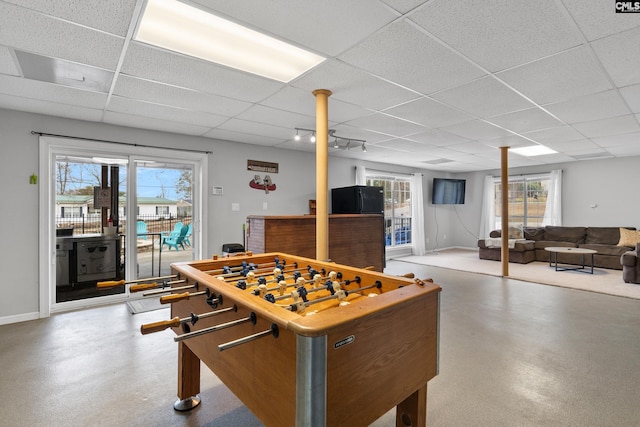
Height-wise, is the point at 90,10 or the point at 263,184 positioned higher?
the point at 90,10

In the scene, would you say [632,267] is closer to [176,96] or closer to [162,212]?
[176,96]

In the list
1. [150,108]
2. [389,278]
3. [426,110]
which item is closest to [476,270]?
[426,110]

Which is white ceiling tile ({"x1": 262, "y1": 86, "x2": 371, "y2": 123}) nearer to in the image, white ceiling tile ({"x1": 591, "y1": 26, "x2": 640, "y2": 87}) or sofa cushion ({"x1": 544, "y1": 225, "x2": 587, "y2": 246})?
white ceiling tile ({"x1": 591, "y1": 26, "x2": 640, "y2": 87})

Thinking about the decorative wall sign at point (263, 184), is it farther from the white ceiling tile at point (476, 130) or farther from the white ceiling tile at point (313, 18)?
the white ceiling tile at point (313, 18)

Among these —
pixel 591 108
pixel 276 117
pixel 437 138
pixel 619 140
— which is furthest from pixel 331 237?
pixel 619 140

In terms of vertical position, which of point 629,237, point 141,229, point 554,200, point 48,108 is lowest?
point 629,237

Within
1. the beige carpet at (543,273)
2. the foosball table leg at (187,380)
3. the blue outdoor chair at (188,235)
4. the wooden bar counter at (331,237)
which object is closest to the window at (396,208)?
the beige carpet at (543,273)

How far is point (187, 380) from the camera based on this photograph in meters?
1.95

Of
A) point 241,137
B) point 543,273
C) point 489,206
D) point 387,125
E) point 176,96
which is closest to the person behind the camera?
point 176,96

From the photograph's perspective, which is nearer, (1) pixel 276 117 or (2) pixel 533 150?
(1) pixel 276 117

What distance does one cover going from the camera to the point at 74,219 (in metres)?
4.33

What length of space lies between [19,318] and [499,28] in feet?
17.1

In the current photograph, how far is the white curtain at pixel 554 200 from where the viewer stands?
7.31 meters

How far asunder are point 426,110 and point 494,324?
8.11ft
